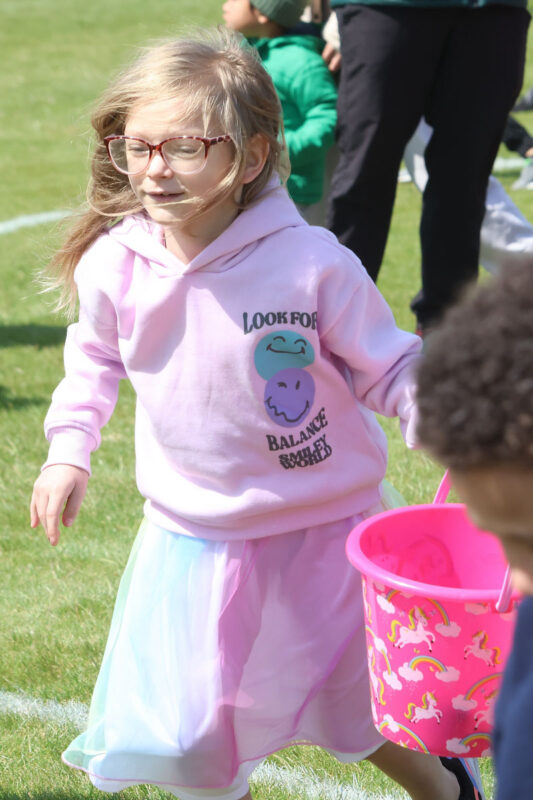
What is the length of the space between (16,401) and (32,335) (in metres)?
1.12

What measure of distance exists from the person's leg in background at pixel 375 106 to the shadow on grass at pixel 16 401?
1503mm

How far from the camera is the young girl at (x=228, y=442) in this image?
2.35m

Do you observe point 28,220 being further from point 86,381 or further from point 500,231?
point 86,381

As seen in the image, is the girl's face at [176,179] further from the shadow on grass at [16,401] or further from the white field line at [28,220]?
the white field line at [28,220]

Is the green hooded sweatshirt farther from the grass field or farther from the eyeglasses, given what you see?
the eyeglasses

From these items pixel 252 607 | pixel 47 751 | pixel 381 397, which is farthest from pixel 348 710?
pixel 47 751

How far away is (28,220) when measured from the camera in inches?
385

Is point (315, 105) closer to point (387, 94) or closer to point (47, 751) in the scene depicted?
point (387, 94)

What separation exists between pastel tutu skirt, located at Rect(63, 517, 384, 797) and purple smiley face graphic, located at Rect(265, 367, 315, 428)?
0.77ft

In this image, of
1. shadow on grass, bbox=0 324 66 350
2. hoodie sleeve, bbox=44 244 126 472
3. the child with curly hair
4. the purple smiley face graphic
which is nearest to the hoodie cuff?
hoodie sleeve, bbox=44 244 126 472

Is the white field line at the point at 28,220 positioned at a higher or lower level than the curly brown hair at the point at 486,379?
lower

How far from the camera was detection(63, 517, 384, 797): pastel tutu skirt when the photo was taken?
2395mm

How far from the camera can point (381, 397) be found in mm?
2379

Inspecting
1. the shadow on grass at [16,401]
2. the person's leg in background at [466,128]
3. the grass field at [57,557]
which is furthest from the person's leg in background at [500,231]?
the shadow on grass at [16,401]
